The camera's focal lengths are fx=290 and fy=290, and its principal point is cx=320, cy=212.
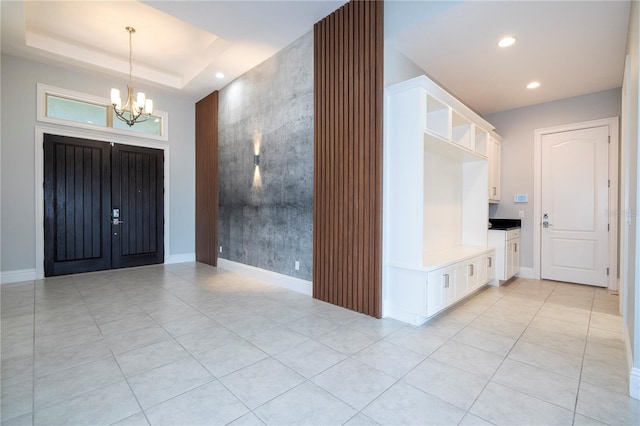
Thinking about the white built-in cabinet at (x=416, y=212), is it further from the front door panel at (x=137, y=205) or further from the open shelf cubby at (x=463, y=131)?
the front door panel at (x=137, y=205)

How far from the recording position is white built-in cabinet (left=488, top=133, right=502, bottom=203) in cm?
496

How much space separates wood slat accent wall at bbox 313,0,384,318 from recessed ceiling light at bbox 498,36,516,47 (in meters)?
1.45

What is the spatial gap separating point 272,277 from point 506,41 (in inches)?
173

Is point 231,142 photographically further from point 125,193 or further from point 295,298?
point 295,298

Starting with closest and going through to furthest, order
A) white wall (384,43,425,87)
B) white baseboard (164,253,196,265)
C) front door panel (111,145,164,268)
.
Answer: white wall (384,43,425,87) < front door panel (111,145,164,268) < white baseboard (164,253,196,265)

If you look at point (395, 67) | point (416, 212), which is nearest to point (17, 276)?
point (416, 212)

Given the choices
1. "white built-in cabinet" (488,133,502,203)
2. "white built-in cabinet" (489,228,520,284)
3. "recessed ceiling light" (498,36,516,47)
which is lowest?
"white built-in cabinet" (489,228,520,284)

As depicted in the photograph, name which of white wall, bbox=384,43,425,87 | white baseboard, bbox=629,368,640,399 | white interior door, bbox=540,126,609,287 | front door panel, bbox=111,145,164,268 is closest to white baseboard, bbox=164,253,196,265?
front door panel, bbox=111,145,164,268

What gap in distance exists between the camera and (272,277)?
4.65m

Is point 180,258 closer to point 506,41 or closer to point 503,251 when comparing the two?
point 503,251

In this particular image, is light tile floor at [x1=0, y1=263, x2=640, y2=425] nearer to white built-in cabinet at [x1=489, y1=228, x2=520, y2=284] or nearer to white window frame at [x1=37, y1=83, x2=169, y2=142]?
white built-in cabinet at [x1=489, y1=228, x2=520, y2=284]

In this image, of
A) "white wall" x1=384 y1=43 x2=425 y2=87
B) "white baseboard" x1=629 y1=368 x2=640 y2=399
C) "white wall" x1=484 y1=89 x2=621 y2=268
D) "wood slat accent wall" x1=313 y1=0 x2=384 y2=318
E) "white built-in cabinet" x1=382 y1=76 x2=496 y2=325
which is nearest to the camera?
"white baseboard" x1=629 y1=368 x2=640 y2=399

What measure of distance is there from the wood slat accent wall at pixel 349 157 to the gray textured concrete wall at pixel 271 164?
279mm

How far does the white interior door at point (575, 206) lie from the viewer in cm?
459
